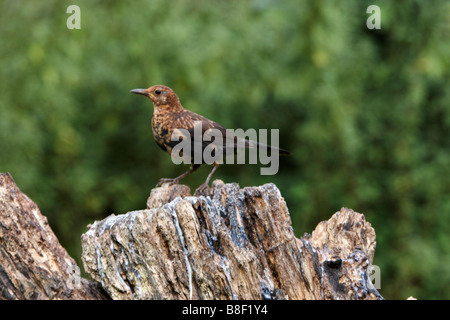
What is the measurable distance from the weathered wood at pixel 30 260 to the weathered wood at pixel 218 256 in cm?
15

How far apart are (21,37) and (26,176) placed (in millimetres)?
1433

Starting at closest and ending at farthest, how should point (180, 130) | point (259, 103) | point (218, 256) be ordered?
1. point (218, 256)
2. point (180, 130)
3. point (259, 103)

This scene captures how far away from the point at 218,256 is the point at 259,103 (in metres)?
4.31

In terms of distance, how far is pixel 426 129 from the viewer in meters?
7.86

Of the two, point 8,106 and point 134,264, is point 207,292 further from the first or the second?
point 8,106

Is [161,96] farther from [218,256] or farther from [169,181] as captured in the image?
[218,256]

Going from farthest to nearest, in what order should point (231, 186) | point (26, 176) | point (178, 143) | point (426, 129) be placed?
point (426, 129)
point (26, 176)
point (178, 143)
point (231, 186)

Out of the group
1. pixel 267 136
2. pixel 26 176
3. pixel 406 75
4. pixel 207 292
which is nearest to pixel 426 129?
pixel 406 75

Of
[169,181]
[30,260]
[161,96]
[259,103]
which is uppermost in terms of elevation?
[259,103]

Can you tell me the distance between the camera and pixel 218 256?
3197 millimetres

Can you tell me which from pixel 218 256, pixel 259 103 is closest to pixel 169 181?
pixel 218 256

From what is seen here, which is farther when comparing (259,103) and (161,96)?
(259,103)

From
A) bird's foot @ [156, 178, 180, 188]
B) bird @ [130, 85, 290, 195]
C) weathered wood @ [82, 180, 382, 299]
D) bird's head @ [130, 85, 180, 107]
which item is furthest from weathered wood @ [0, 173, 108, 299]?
bird's head @ [130, 85, 180, 107]

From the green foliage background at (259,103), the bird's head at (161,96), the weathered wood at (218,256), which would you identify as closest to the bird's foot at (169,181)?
the bird's head at (161,96)
